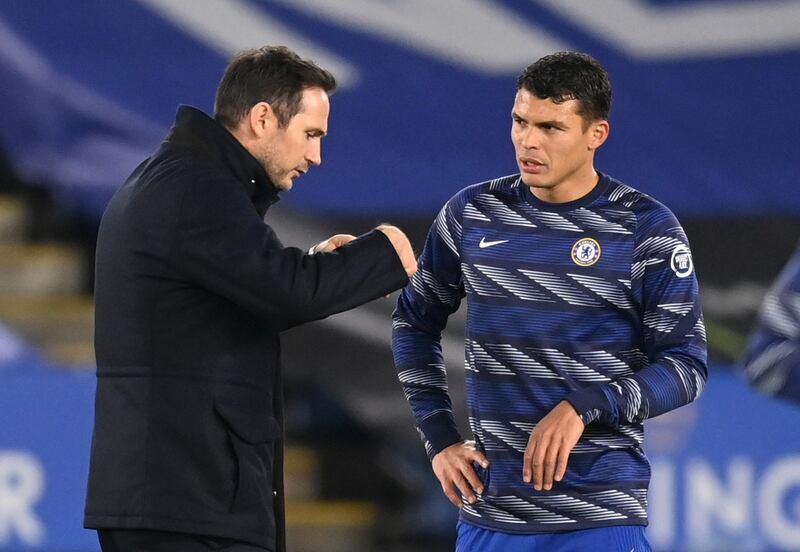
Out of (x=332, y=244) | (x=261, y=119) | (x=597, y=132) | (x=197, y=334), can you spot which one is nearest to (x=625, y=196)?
(x=597, y=132)

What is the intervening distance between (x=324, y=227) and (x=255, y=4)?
0.96 m

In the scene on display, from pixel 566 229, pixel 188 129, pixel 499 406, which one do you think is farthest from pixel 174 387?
pixel 566 229

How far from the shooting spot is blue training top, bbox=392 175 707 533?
2.54 meters

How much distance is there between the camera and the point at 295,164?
252 cm

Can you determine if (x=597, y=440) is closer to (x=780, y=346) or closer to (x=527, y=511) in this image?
(x=527, y=511)

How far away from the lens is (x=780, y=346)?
6.39 ft

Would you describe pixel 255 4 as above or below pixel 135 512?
above

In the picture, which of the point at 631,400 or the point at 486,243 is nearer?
the point at 631,400

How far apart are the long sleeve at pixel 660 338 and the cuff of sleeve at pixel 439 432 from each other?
33cm

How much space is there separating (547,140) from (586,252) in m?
0.21

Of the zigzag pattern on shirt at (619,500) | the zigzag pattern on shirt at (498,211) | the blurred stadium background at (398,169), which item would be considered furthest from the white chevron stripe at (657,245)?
the blurred stadium background at (398,169)

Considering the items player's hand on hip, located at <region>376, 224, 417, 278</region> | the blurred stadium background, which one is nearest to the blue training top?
player's hand on hip, located at <region>376, 224, 417, 278</region>

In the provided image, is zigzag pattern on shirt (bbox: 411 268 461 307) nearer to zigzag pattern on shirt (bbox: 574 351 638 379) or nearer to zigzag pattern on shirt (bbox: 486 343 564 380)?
zigzag pattern on shirt (bbox: 486 343 564 380)

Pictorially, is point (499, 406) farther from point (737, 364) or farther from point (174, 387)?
point (737, 364)
